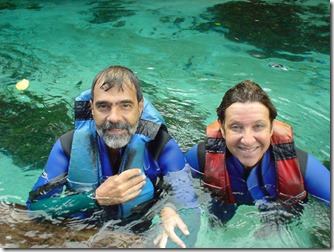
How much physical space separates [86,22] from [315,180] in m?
7.08

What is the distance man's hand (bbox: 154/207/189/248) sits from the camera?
338 centimetres

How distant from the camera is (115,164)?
13.1 feet

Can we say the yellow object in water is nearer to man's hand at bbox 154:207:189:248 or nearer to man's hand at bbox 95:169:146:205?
man's hand at bbox 95:169:146:205

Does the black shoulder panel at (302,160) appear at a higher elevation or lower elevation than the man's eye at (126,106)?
lower

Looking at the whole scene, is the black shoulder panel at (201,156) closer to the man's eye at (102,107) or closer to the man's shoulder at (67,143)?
the man's eye at (102,107)

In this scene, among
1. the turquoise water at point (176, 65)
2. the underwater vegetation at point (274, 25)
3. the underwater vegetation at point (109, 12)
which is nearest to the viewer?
the turquoise water at point (176, 65)

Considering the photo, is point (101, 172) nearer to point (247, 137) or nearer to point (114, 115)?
point (114, 115)

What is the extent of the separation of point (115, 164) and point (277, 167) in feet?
4.29

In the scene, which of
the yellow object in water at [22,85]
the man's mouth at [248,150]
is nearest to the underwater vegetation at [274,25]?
the yellow object in water at [22,85]

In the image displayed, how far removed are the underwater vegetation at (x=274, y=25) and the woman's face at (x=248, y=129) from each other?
4.89 m

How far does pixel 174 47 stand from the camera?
8.64m

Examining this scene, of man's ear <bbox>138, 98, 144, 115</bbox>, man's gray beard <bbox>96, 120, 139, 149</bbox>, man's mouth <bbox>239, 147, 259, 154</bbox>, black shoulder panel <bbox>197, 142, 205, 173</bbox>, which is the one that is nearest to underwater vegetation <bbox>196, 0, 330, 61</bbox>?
black shoulder panel <bbox>197, 142, 205, 173</bbox>

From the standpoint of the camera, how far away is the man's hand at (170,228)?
338 centimetres

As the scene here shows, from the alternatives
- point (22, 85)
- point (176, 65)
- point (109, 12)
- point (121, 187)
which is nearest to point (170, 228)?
point (121, 187)
